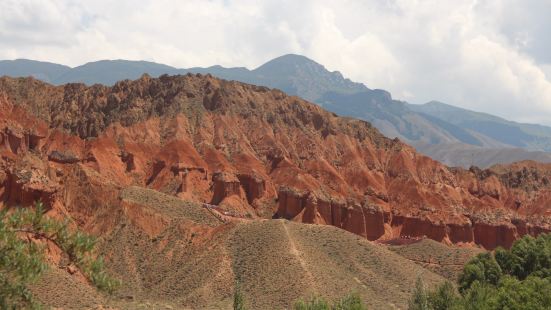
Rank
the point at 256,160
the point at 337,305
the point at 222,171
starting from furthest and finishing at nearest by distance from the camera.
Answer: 1. the point at 256,160
2. the point at 222,171
3. the point at 337,305

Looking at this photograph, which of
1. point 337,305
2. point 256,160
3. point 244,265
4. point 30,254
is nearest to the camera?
point 30,254

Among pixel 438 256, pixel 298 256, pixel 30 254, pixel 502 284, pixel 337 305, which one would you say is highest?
pixel 30 254

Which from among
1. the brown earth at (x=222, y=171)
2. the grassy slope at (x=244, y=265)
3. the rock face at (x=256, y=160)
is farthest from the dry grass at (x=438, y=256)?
the rock face at (x=256, y=160)

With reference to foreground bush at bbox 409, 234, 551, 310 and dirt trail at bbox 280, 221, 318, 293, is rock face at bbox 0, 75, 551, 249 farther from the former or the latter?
foreground bush at bbox 409, 234, 551, 310

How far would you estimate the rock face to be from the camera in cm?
13238

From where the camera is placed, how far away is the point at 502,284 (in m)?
67.5

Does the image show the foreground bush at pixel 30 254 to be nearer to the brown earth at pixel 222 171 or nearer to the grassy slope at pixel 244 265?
the grassy slope at pixel 244 265

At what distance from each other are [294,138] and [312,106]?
57.1 ft

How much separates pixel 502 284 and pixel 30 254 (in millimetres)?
58346

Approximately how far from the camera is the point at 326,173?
146875 millimetres

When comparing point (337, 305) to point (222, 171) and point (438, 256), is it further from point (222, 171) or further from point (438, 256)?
point (222, 171)

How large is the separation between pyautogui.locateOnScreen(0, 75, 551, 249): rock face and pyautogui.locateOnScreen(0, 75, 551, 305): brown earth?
12.3 inches

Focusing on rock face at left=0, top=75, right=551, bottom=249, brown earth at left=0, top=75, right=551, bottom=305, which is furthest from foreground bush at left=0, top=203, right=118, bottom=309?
rock face at left=0, top=75, right=551, bottom=249

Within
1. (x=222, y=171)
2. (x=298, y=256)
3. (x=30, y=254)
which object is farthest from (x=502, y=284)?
(x=222, y=171)
